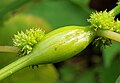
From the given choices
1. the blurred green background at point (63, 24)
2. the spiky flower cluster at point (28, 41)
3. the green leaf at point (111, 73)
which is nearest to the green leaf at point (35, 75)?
the blurred green background at point (63, 24)

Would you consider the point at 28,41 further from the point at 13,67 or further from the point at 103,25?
the point at 103,25

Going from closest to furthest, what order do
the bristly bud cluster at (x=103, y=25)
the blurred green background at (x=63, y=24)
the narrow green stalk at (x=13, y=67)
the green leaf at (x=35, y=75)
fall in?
1. the narrow green stalk at (x=13, y=67)
2. the bristly bud cluster at (x=103, y=25)
3. the green leaf at (x=35, y=75)
4. the blurred green background at (x=63, y=24)

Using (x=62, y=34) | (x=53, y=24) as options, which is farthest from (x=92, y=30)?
(x=53, y=24)

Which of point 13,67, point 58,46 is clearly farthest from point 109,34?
point 13,67

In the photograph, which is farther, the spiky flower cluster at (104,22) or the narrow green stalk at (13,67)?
the spiky flower cluster at (104,22)

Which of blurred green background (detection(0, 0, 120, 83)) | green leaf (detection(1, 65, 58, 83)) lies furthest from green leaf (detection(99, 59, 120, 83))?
green leaf (detection(1, 65, 58, 83))

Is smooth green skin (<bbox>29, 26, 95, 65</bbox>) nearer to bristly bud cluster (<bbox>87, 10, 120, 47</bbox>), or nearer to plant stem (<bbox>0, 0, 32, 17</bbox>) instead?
bristly bud cluster (<bbox>87, 10, 120, 47</bbox>)

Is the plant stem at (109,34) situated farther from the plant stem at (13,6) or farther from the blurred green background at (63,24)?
the plant stem at (13,6)
